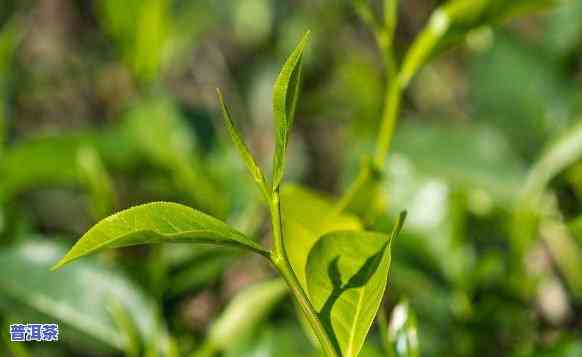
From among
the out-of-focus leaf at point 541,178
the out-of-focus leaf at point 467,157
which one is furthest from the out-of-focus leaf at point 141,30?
the out-of-focus leaf at point 541,178

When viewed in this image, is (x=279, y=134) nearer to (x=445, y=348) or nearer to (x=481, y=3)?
(x=481, y=3)

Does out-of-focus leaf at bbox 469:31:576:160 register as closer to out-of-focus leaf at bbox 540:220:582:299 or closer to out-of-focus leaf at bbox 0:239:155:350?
out-of-focus leaf at bbox 540:220:582:299

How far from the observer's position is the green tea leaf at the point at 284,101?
284 mm

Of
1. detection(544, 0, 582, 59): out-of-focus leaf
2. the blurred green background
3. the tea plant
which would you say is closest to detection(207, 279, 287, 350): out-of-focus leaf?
the blurred green background

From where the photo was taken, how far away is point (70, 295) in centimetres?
54

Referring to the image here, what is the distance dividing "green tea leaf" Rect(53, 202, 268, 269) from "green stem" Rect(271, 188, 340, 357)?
0.04ft

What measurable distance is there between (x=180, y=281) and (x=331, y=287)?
0.22 m

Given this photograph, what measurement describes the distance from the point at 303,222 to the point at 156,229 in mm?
126

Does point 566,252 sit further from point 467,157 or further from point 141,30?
point 141,30

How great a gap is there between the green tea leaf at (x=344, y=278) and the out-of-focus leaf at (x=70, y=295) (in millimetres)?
222

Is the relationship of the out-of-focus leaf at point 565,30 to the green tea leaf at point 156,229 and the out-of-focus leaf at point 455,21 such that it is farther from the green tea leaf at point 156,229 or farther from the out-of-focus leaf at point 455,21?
the green tea leaf at point 156,229

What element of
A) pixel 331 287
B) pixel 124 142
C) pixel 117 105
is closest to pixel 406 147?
pixel 124 142

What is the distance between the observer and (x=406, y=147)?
684 mm

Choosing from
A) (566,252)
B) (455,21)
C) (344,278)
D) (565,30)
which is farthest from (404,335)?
(565,30)
